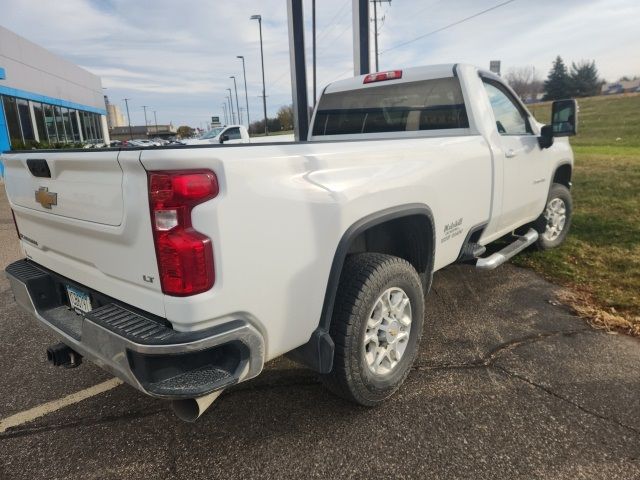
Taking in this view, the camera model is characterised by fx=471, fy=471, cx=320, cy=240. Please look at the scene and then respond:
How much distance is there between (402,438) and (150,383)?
1.31 m

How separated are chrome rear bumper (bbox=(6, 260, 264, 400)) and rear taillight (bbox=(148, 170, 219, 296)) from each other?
204 millimetres

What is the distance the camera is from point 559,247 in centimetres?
564

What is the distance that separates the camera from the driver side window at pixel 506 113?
4074mm

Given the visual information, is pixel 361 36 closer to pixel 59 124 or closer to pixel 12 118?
pixel 12 118

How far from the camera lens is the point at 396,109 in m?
4.16

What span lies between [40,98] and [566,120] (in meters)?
28.7

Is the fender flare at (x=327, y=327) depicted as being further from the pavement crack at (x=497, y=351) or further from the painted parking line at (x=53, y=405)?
the painted parking line at (x=53, y=405)

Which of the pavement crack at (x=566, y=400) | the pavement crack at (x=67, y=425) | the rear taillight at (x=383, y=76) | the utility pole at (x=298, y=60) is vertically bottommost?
the pavement crack at (x=566, y=400)

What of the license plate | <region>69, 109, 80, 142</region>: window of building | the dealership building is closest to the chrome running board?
the license plate

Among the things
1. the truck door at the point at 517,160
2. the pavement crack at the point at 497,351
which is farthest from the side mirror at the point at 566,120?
the pavement crack at the point at 497,351

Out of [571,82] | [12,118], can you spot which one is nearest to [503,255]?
[12,118]

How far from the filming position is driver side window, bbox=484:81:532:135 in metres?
4.07

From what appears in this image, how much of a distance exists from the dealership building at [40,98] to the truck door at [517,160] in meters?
17.4

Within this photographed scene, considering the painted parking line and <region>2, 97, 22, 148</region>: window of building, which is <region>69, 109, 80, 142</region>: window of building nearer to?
<region>2, 97, 22, 148</region>: window of building
